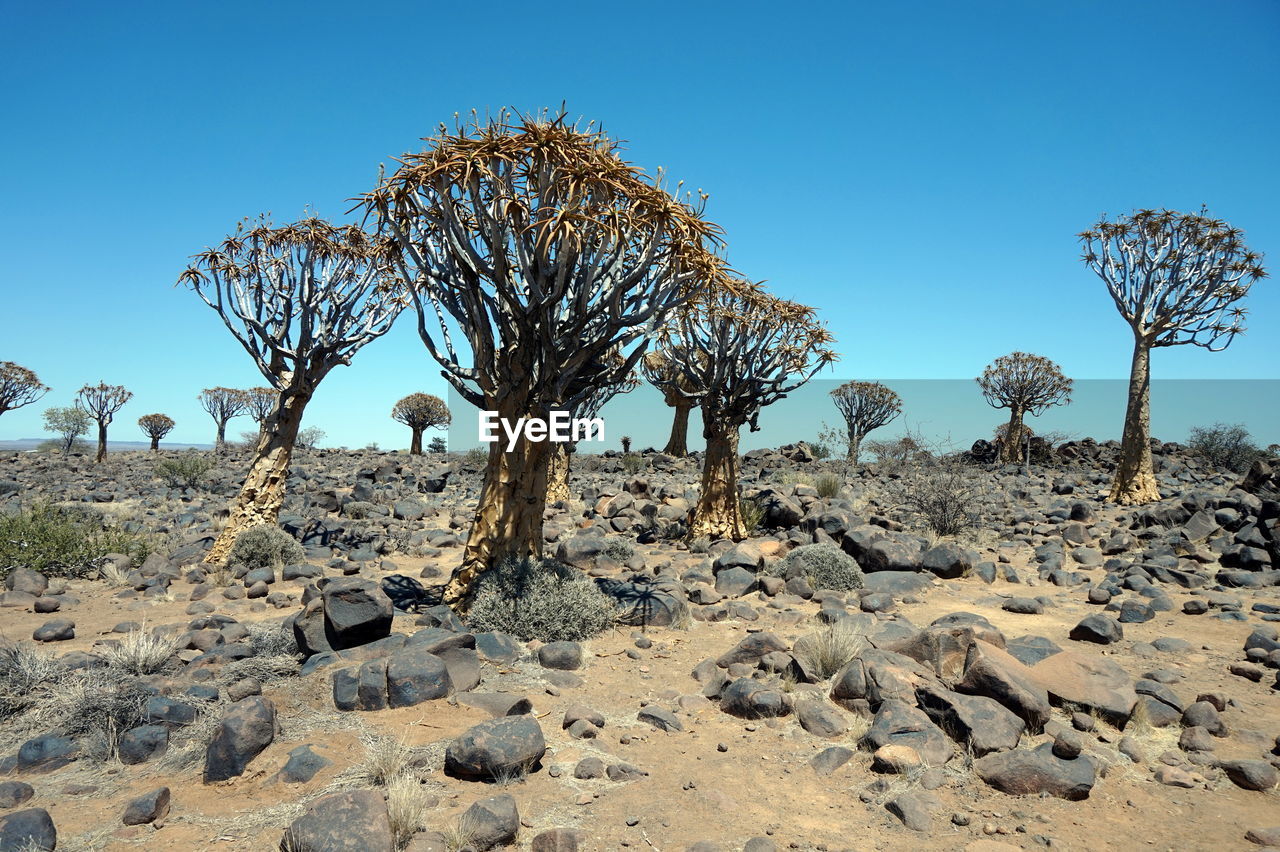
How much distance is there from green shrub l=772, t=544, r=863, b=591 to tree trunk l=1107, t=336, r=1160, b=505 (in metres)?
11.2

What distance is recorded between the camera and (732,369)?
1305 centimetres

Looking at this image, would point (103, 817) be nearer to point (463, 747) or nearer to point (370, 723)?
point (370, 723)

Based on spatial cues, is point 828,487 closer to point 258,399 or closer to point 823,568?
point 823,568

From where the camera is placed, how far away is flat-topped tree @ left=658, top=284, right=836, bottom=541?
504 inches

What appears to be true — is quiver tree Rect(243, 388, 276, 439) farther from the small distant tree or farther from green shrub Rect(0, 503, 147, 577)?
green shrub Rect(0, 503, 147, 577)

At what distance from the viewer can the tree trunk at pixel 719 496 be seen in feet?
41.8

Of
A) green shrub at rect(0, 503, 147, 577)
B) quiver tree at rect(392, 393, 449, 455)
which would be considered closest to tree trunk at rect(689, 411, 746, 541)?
green shrub at rect(0, 503, 147, 577)

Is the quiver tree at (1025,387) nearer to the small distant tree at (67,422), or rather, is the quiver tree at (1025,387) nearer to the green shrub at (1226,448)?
the green shrub at (1226,448)

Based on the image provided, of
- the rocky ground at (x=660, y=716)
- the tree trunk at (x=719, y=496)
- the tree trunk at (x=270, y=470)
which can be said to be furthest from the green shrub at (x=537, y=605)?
the tree trunk at (x=270, y=470)

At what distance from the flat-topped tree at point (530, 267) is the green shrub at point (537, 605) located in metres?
0.45

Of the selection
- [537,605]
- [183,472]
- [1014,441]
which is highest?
[1014,441]

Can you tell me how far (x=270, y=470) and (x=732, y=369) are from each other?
7854 millimetres

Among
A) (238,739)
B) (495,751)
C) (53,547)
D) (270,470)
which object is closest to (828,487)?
(270,470)

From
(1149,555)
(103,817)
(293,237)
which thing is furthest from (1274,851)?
(293,237)
